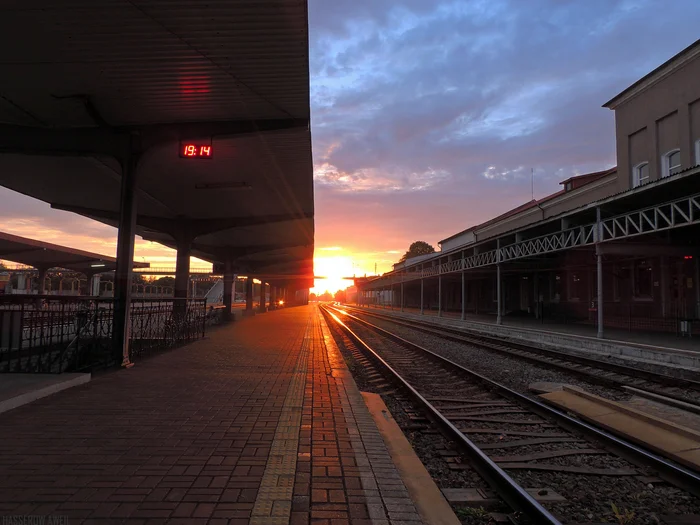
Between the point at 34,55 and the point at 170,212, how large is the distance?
46.9 feet

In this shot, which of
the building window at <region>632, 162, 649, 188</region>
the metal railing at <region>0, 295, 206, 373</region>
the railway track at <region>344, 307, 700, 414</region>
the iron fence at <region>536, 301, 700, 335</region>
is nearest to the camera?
the metal railing at <region>0, 295, 206, 373</region>

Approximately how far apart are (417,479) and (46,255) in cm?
3428

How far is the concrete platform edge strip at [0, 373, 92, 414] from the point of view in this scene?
5.93 meters

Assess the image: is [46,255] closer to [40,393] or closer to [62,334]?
[62,334]

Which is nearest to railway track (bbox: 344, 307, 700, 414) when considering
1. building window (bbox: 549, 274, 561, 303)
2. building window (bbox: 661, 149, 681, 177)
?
building window (bbox: 661, 149, 681, 177)

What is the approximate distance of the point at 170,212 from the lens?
21906mm

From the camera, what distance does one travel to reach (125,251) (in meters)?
10.7

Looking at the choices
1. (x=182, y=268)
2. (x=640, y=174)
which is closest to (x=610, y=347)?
(x=640, y=174)

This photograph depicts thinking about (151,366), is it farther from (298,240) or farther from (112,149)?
(298,240)

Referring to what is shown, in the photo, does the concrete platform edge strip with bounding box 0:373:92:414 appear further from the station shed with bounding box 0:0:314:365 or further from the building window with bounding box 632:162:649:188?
the building window with bounding box 632:162:649:188

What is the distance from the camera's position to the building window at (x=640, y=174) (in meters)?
22.4

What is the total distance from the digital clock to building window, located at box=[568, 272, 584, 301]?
952 inches

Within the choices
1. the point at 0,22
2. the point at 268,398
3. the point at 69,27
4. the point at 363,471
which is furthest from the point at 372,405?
the point at 0,22

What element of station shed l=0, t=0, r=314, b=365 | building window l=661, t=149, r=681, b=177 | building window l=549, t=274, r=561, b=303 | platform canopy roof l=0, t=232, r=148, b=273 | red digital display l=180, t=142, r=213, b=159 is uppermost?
building window l=661, t=149, r=681, b=177
